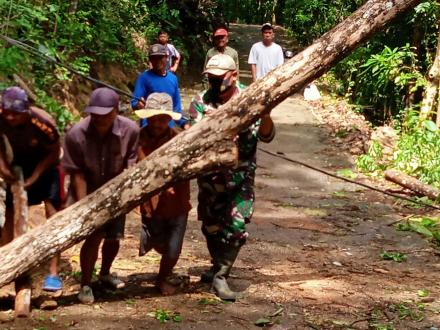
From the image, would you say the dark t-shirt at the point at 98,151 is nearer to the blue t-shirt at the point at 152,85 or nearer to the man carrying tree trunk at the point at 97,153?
the man carrying tree trunk at the point at 97,153

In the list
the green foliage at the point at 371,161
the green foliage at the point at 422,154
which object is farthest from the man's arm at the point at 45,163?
the green foliage at the point at 371,161

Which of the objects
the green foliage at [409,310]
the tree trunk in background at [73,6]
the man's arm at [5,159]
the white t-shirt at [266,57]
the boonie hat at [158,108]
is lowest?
the green foliage at [409,310]

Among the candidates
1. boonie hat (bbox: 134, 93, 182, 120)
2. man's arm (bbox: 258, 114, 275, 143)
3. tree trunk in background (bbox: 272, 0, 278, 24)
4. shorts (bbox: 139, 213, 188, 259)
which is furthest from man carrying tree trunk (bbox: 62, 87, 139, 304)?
tree trunk in background (bbox: 272, 0, 278, 24)

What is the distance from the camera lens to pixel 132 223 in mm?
7039

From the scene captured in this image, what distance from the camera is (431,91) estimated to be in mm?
11539

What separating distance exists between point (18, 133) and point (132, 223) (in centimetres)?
305

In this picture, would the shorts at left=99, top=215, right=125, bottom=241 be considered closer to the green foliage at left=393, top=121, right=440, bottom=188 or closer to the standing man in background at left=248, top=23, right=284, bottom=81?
the standing man in background at left=248, top=23, right=284, bottom=81

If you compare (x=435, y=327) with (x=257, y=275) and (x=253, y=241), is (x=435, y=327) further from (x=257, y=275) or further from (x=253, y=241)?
(x=253, y=241)

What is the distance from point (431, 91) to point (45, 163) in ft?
29.7

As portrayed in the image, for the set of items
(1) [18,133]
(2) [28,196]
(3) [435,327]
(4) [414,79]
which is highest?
(4) [414,79]

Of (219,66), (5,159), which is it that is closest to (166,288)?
(5,159)

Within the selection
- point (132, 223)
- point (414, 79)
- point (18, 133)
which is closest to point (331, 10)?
point (414, 79)

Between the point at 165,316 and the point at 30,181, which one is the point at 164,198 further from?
the point at 30,181

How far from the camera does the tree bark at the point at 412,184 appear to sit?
866cm
